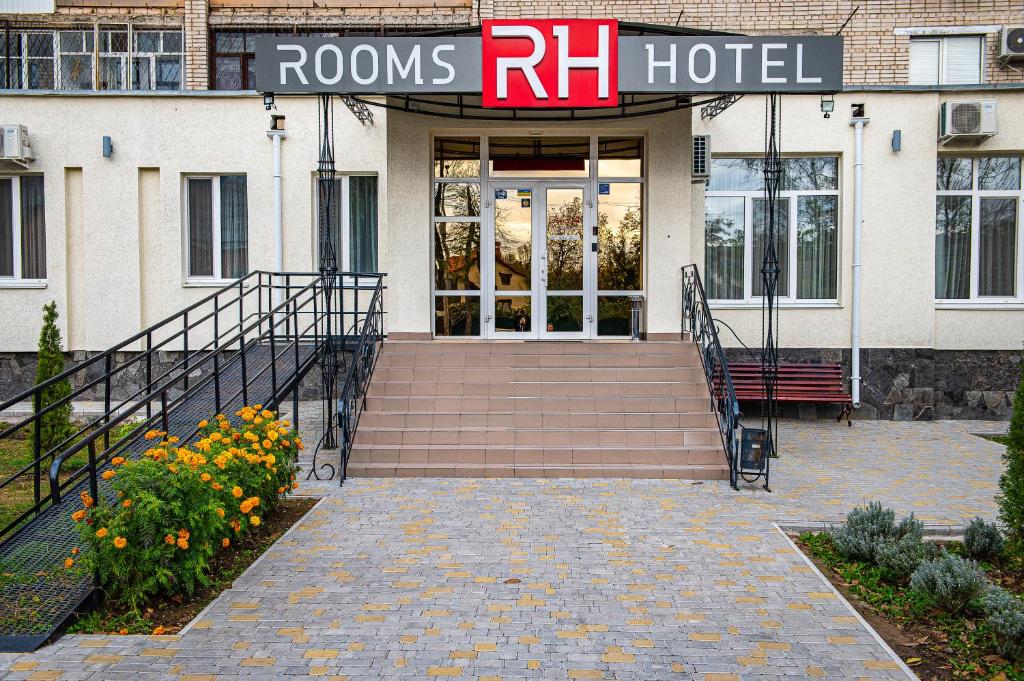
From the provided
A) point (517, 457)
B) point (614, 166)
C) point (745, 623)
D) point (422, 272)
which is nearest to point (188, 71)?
point (422, 272)

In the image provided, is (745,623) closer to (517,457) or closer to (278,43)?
(517,457)

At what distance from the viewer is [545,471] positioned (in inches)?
317

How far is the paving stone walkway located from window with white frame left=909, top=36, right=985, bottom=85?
953cm

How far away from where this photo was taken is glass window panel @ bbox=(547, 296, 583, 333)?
1192 centimetres

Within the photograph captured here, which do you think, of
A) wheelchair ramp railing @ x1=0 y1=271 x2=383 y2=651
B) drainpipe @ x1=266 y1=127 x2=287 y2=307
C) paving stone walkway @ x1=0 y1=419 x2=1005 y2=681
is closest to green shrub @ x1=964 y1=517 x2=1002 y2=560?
paving stone walkway @ x1=0 y1=419 x2=1005 y2=681

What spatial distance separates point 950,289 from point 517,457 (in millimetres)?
8694

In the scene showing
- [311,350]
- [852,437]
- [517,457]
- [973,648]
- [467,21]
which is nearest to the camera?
[973,648]

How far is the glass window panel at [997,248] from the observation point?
12648mm

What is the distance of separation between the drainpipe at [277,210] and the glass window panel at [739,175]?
714 centimetres

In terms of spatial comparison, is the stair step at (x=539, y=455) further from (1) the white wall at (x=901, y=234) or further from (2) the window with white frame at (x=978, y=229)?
(2) the window with white frame at (x=978, y=229)

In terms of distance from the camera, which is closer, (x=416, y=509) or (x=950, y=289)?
(x=416, y=509)

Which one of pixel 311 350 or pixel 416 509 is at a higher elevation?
pixel 311 350

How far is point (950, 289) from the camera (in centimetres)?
1270

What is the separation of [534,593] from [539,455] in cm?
341
